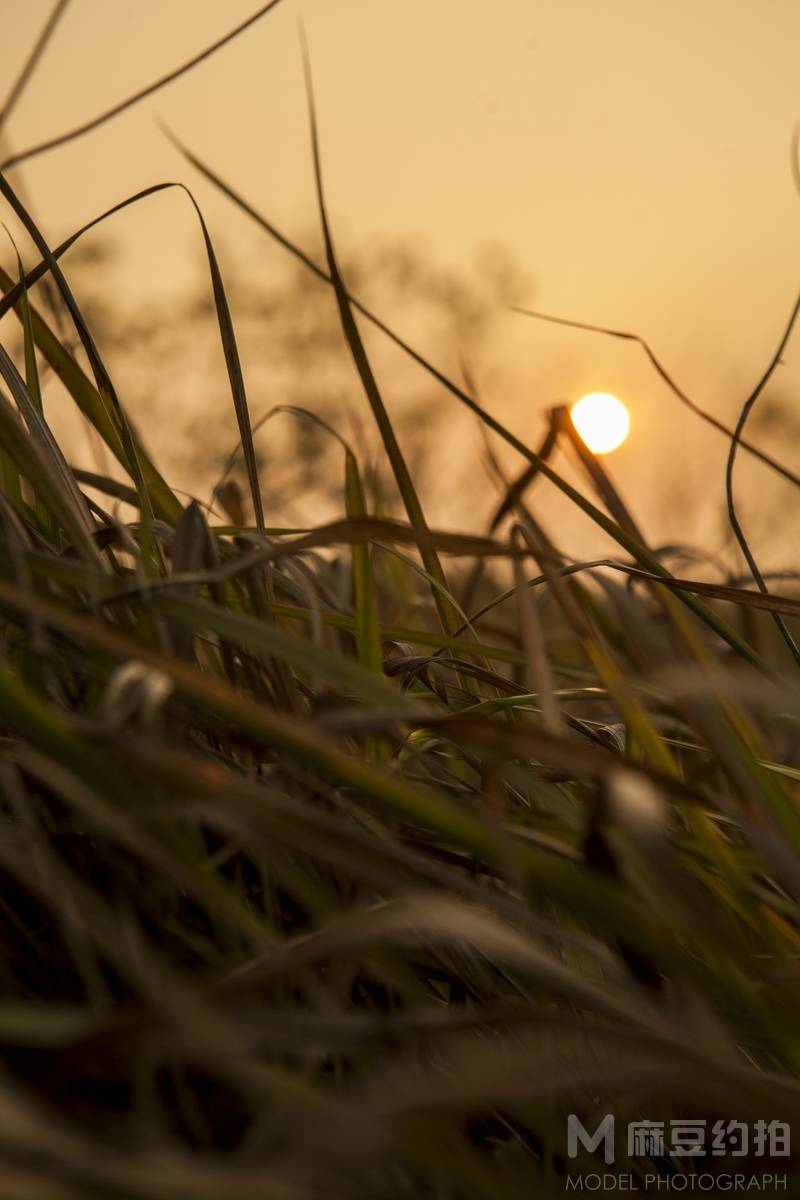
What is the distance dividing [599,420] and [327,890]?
0.71 m

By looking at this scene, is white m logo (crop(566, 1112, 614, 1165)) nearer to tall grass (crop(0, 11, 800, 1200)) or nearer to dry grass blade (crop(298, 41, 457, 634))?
tall grass (crop(0, 11, 800, 1200))

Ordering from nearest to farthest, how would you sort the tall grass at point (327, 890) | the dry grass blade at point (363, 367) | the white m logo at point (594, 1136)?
the tall grass at point (327, 890) → the white m logo at point (594, 1136) → the dry grass blade at point (363, 367)

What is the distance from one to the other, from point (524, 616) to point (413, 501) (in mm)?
147

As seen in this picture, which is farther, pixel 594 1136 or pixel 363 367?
pixel 363 367

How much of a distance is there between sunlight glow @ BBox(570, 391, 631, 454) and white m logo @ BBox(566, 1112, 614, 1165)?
32 cm

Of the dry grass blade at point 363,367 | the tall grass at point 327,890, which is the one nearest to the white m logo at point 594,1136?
the tall grass at point 327,890

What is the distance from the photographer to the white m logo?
0.30 meters

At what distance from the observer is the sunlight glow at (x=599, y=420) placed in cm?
53

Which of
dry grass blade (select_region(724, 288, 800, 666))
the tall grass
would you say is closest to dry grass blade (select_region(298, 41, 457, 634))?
the tall grass

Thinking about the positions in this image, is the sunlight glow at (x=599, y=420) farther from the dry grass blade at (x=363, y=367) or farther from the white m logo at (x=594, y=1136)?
the white m logo at (x=594, y=1136)

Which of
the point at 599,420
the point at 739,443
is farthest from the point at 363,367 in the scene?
the point at 599,420

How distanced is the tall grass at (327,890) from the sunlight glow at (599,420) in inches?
2.2

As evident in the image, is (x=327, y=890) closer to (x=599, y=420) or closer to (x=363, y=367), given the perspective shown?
(x=363, y=367)

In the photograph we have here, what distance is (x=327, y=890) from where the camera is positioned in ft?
1.12
